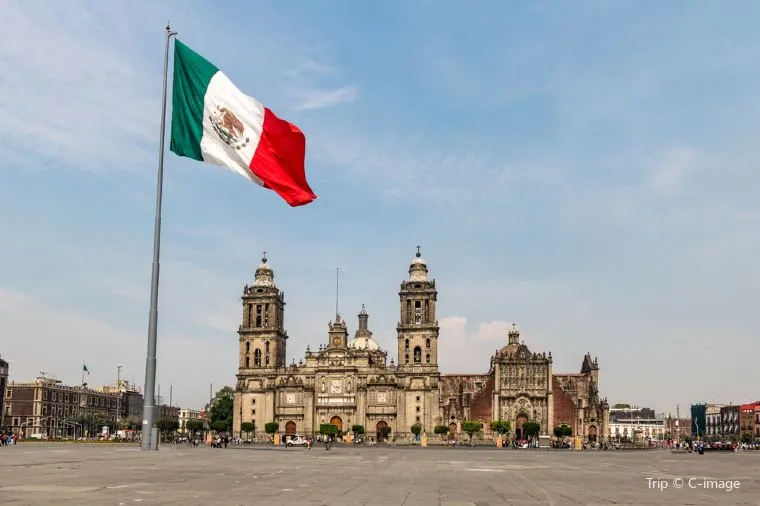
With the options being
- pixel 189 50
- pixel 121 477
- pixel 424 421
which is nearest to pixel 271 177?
pixel 189 50

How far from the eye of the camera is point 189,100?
858 inches

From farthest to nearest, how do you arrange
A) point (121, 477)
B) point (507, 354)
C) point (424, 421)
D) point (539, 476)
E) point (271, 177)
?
point (507, 354) → point (424, 421) → point (539, 476) → point (271, 177) → point (121, 477)

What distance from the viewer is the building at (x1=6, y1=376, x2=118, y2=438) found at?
5635 inches

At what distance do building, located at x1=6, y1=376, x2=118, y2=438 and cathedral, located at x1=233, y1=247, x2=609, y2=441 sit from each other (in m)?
45.2

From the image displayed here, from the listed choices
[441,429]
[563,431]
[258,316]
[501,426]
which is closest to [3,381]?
[258,316]

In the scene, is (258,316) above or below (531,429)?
above

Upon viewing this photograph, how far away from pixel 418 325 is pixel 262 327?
24091mm

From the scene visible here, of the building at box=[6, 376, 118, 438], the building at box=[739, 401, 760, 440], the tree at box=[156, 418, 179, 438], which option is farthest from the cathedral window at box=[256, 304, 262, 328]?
the building at box=[739, 401, 760, 440]

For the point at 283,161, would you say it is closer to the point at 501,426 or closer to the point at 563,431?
the point at 501,426

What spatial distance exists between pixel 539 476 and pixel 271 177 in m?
13.6

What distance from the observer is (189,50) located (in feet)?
72.4

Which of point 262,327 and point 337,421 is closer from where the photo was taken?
point 337,421

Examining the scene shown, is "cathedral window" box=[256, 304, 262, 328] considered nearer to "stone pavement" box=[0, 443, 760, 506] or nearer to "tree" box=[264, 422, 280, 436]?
"tree" box=[264, 422, 280, 436]

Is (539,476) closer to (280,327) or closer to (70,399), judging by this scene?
(280,327)
